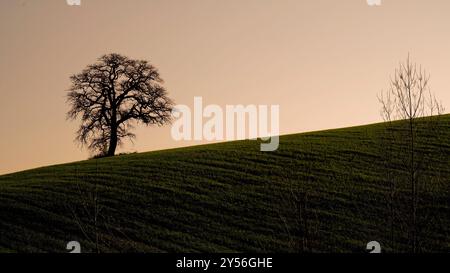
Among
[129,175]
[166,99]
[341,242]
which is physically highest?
[166,99]

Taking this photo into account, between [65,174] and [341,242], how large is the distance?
1912 centimetres

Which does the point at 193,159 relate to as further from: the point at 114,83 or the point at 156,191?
the point at 114,83

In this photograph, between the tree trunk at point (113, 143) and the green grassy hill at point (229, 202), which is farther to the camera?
the tree trunk at point (113, 143)

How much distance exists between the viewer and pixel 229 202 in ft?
91.7

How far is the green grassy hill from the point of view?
23.1 m

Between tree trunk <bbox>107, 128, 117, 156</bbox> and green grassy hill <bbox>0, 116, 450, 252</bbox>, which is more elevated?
tree trunk <bbox>107, 128, 117, 156</bbox>

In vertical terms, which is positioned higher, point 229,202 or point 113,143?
point 113,143

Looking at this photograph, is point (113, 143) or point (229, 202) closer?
point (229, 202)

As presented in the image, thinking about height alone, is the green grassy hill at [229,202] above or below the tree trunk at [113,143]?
below

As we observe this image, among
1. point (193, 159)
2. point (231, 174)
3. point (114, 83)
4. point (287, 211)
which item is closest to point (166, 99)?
point (114, 83)

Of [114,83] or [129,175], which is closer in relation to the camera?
[129,175]

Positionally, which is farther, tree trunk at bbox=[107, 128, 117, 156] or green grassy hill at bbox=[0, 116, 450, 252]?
tree trunk at bbox=[107, 128, 117, 156]

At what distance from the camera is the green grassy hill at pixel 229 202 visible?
23.1m

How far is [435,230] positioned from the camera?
24.8 meters
